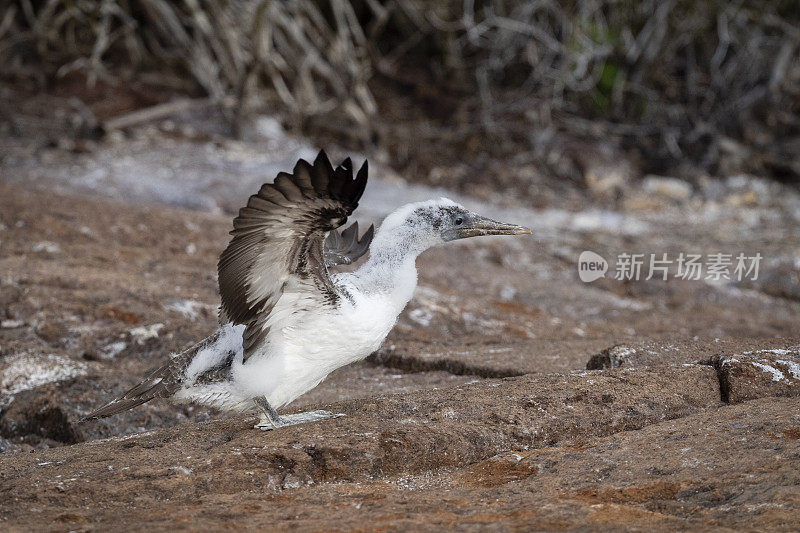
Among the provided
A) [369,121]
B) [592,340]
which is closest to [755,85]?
[369,121]

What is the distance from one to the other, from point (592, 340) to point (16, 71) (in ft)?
26.1

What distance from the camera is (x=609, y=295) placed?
21.9 ft

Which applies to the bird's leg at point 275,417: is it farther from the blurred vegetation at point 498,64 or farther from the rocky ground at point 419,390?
the blurred vegetation at point 498,64

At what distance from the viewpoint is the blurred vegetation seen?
31.8ft

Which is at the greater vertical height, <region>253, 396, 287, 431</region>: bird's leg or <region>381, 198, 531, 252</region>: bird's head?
<region>381, 198, 531, 252</region>: bird's head

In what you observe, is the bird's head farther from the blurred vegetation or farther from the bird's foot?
the blurred vegetation

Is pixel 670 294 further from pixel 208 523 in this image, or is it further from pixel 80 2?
pixel 80 2

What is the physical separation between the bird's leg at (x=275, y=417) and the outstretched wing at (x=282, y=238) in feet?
0.66

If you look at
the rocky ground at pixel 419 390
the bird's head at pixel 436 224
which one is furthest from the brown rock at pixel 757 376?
the bird's head at pixel 436 224

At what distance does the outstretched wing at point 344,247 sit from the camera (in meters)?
Result: 3.96
